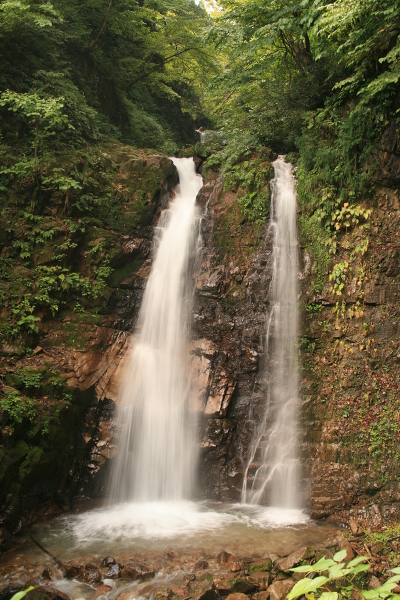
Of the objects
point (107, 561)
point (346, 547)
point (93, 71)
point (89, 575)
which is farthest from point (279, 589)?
point (93, 71)

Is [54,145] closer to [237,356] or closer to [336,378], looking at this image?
[237,356]

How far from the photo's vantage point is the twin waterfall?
25.9 ft

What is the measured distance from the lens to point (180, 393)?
869 centimetres

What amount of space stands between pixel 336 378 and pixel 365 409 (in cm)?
75

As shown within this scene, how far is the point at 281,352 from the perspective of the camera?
8.48 m

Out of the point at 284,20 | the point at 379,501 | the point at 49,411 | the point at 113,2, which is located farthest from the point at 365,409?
the point at 113,2

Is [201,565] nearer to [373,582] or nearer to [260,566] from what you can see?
[260,566]

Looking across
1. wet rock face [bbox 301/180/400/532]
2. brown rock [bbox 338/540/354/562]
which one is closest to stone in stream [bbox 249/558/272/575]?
brown rock [bbox 338/540/354/562]

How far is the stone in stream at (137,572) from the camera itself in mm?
5352

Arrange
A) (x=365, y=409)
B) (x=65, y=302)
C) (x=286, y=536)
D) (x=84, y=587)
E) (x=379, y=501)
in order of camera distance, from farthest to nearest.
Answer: (x=65, y=302) < (x=365, y=409) < (x=379, y=501) < (x=286, y=536) < (x=84, y=587)

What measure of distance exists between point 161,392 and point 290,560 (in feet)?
13.8

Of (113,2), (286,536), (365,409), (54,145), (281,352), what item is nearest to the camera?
(286,536)

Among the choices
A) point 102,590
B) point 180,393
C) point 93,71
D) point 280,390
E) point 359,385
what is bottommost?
point 102,590

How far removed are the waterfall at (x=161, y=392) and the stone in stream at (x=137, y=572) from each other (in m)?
2.42
